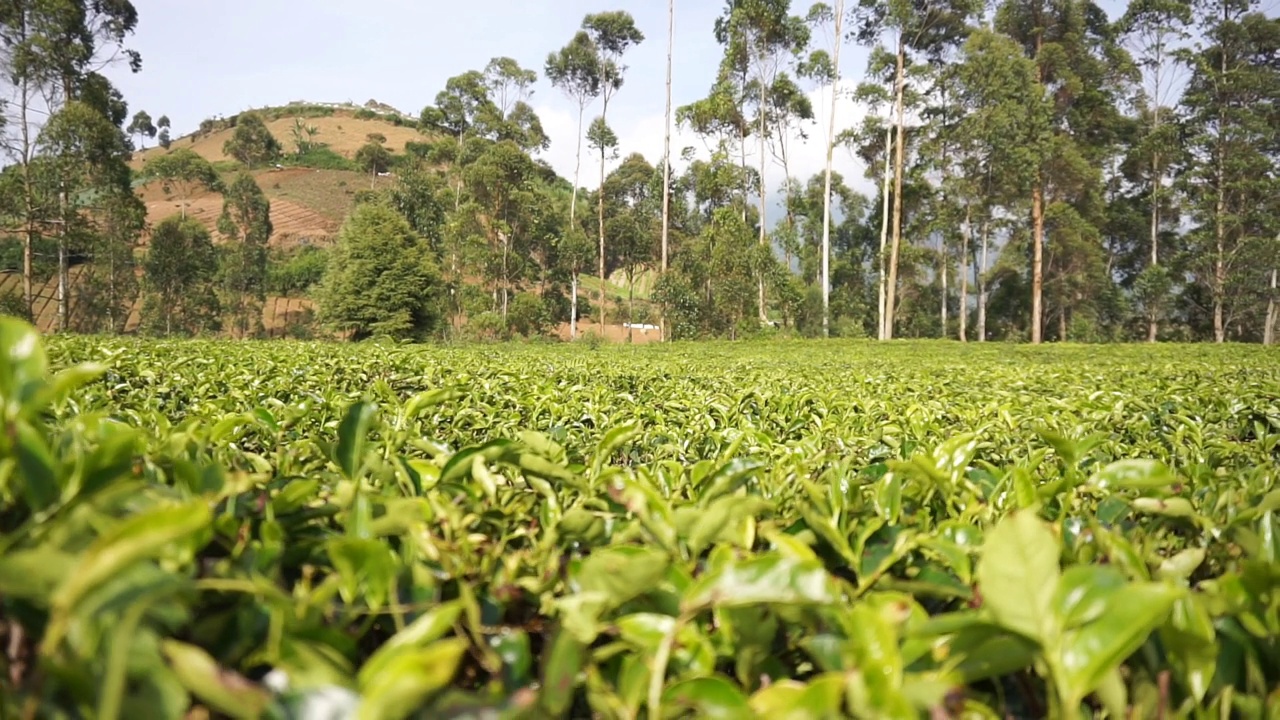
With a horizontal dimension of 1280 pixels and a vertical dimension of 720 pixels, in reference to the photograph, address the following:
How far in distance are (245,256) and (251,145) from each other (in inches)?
1298

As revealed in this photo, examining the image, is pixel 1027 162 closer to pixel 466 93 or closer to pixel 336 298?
pixel 336 298

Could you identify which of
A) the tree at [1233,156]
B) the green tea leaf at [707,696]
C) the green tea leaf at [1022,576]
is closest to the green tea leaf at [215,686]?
the green tea leaf at [707,696]

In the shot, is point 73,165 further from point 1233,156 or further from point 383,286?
point 1233,156

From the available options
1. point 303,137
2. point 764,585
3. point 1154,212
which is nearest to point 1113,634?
point 764,585

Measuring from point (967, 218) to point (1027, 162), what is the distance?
11.1 feet

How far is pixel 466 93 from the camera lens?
4322 cm

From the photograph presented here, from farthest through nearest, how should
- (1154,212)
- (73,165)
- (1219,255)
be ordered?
(1154,212) → (1219,255) → (73,165)

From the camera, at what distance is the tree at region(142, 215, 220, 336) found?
27938 millimetres

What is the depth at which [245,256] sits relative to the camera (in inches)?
1339

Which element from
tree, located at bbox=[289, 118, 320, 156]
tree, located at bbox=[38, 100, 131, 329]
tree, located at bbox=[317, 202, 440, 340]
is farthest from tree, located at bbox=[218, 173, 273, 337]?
tree, located at bbox=[289, 118, 320, 156]

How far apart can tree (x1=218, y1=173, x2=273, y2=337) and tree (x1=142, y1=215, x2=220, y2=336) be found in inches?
76.4

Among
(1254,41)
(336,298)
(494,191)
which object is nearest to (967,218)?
(1254,41)

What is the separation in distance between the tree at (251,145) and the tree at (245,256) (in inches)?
931

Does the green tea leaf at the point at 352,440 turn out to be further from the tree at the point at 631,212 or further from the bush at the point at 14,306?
the tree at the point at 631,212
